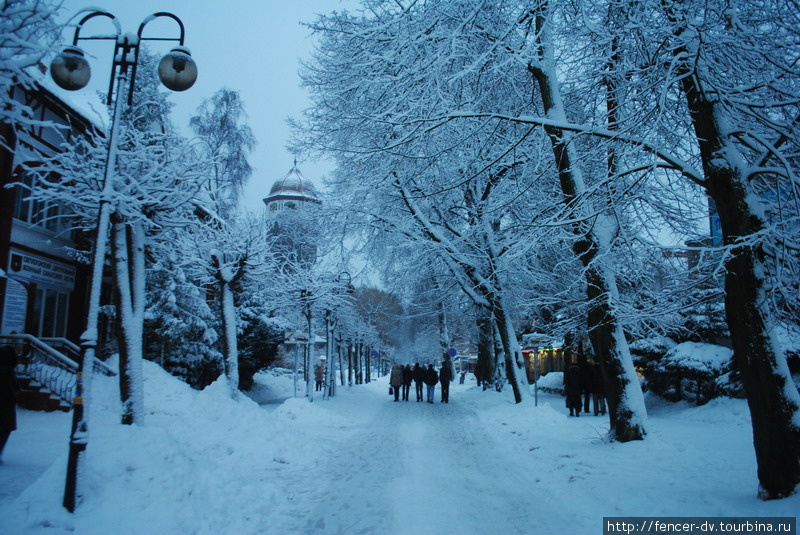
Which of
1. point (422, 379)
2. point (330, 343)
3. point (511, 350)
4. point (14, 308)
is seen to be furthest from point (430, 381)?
point (14, 308)

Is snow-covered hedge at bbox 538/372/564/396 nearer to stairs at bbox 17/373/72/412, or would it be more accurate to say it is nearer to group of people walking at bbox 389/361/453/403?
group of people walking at bbox 389/361/453/403

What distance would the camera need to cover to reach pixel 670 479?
6113mm

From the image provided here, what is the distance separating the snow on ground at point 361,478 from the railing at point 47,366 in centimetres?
215

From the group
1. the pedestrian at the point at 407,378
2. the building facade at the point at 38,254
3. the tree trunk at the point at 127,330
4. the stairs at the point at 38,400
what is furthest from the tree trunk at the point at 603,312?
the pedestrian at the point at 407,378

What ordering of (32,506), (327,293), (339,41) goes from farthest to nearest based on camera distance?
(327,293), (339,41), (32,506)

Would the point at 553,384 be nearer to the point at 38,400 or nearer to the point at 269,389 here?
the point at 269,389

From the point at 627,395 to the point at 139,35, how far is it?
939 cm

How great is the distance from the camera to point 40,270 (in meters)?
18.2

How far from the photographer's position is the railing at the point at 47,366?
45.2 feet

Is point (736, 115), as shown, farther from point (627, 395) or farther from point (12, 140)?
point (12, 140)

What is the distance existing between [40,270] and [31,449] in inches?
479

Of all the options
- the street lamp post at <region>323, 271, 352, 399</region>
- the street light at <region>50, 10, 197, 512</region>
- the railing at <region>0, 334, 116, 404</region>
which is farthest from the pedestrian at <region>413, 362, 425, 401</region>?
the street light at <region>50, 10, 197, 512</region>

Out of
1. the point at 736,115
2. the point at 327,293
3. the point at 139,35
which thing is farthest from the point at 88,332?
the point at 327,293

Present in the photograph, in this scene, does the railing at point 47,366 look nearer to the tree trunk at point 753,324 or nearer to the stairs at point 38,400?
the stairs at point 38,400
